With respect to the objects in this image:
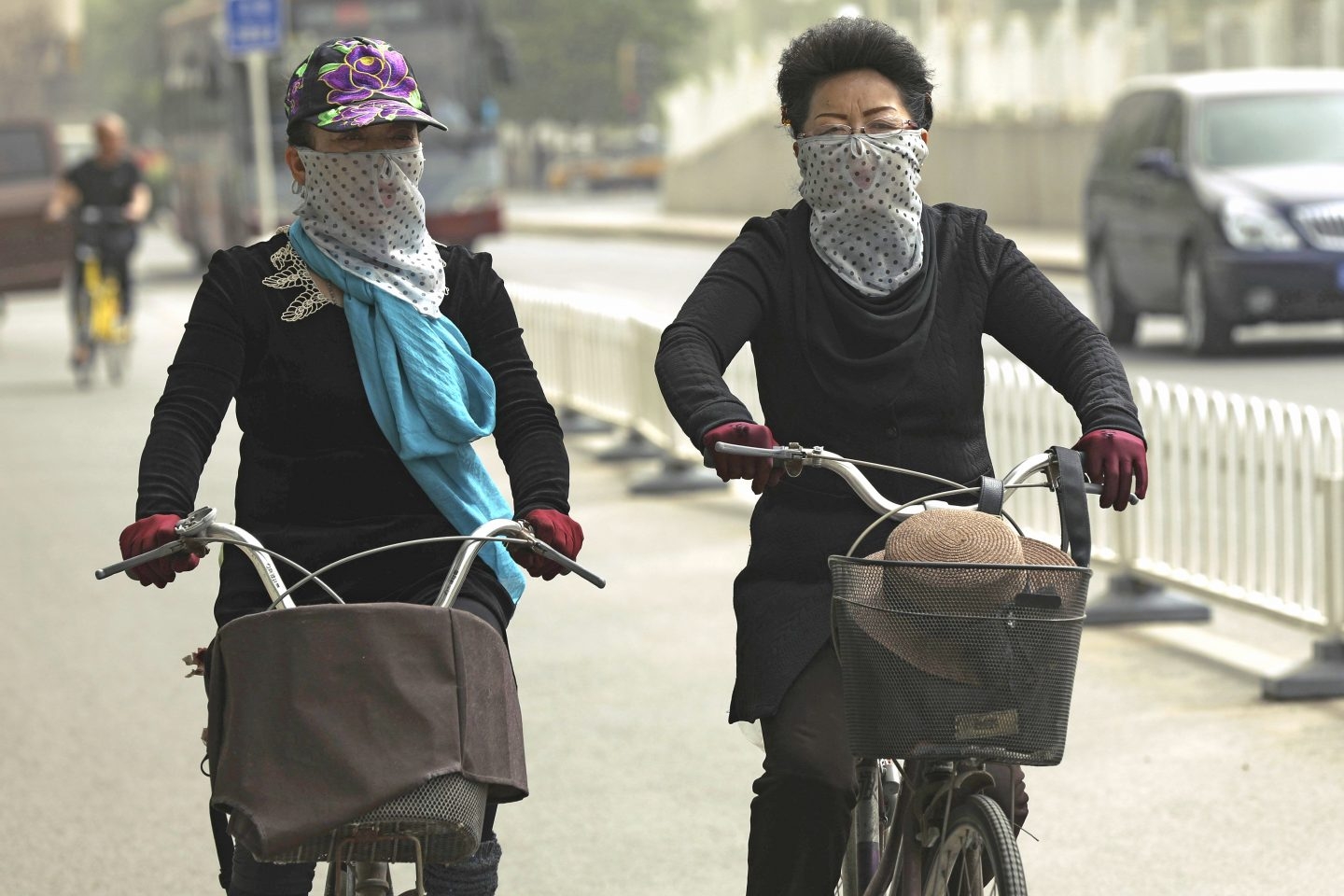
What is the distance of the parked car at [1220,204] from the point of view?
1591 cm

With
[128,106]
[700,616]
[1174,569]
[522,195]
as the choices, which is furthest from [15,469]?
[128,106]

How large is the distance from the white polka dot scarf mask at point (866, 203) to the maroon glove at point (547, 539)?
625 millimetres

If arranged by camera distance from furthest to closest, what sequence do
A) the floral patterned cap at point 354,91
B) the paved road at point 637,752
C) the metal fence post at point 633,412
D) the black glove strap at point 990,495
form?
the metal fence post at point 633,412, the paved road at point 637,752, the floral patterned cap at point 354,91, the black glove strap at point 990,495

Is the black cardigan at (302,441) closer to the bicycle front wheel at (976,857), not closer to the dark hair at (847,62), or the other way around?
the dark hair at (847,62)

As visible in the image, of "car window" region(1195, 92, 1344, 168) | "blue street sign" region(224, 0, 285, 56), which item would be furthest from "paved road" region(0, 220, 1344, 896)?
"blue street sign" region(224, 0, 285, 56)

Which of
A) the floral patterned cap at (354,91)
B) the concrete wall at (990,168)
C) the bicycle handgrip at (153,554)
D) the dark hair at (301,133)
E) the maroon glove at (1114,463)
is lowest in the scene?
the concrete wall at (990,168)

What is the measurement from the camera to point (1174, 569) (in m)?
8.26

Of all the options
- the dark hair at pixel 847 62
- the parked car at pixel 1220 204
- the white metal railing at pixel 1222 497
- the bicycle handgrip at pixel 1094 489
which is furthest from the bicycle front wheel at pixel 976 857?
the parked car at pixel 1220 204

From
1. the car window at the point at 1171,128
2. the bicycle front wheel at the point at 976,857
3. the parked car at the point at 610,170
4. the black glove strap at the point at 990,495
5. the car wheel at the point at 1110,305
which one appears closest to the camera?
the bicycle front wheel at the point at 976,857

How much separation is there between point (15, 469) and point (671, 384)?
1021cm

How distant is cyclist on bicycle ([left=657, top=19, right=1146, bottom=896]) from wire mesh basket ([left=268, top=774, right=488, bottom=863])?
25.5 inches

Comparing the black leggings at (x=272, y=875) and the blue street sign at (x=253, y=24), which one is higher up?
the blue street sign at (x=253, y=24)

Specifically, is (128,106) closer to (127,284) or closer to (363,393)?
(127,284)

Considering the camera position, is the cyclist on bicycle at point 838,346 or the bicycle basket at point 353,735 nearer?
the bicycle basket at point 353,735
